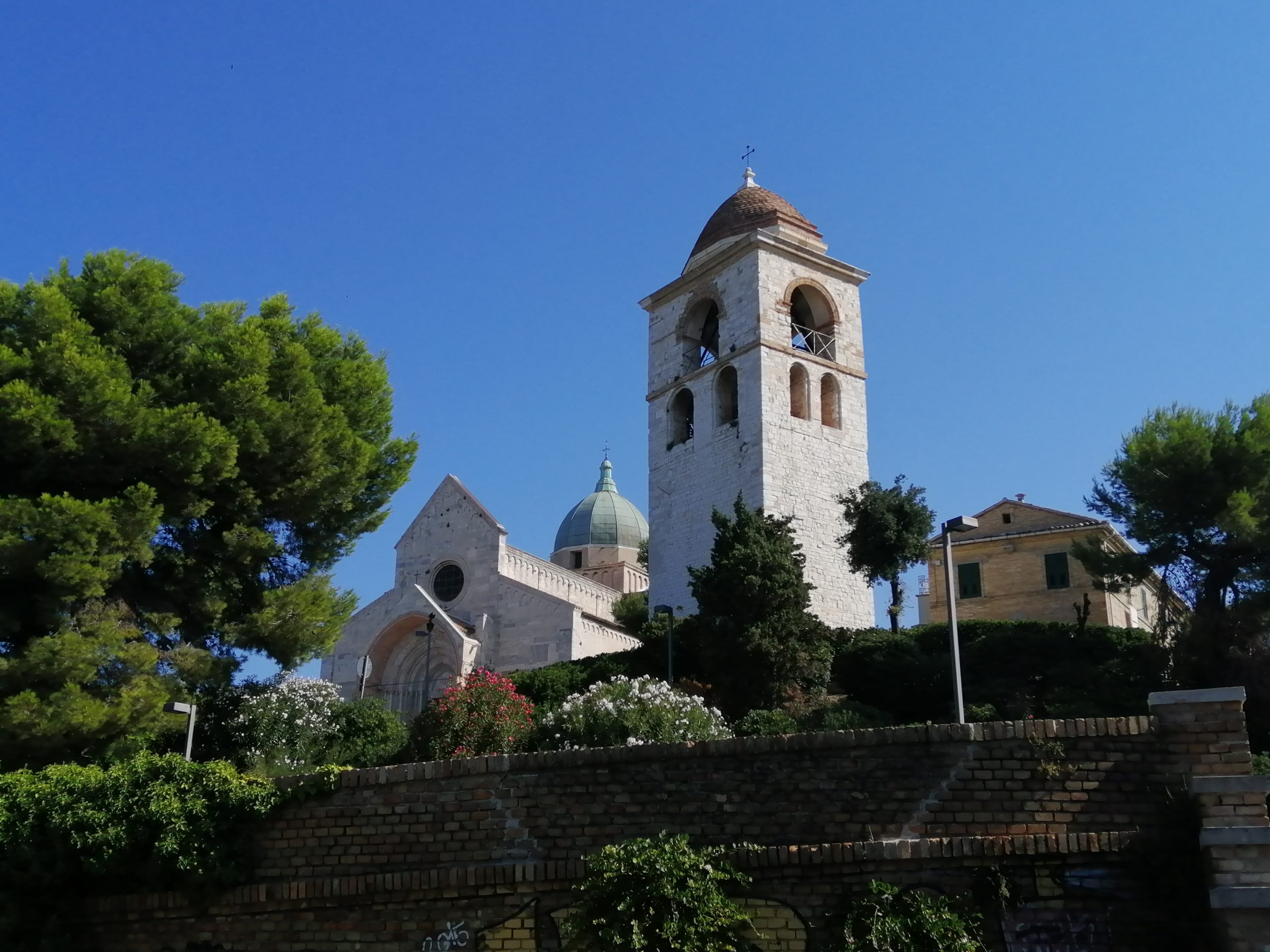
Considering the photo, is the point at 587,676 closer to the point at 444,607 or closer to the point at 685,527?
the point at 685,527

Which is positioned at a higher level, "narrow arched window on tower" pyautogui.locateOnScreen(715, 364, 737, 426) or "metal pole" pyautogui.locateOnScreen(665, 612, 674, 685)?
"narrow arched window on tower" pyautogui.locateOnScreen(715, 364, 737, 426)

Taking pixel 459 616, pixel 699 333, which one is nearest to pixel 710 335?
pixel 699 333

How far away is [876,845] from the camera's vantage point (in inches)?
359

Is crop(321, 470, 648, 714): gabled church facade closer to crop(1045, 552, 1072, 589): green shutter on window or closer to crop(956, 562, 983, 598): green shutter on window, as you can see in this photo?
crop(956, 562, 983, 598): green shutter on window

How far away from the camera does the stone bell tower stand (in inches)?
1152

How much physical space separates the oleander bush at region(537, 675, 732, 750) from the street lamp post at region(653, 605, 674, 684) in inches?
116

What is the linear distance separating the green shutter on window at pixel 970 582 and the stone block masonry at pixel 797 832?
2516cm

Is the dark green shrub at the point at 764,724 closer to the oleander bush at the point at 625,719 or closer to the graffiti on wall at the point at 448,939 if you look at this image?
the oleander bush at the point at 625,719

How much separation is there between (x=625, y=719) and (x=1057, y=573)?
→ 20.8m

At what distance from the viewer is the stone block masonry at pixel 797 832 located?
8.77m

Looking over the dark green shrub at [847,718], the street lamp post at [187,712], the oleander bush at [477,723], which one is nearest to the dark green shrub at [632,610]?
the dark green shrub at [847,718]

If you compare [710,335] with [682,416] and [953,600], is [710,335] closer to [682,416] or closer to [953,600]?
[682,416]

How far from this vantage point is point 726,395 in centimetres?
3161

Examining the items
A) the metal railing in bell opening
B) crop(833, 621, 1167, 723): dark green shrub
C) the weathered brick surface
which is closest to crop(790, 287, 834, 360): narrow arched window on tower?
the metal railing in bell opening
